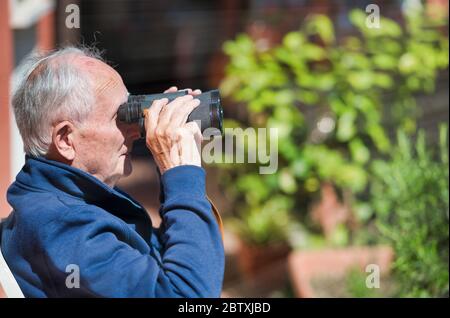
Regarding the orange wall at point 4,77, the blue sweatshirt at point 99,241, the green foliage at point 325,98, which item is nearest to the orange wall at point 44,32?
the orange wall at point 4,77

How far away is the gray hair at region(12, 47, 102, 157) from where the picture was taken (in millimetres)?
1749

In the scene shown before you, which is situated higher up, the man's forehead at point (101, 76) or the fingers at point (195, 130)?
the man's forehead at point (101, 76)

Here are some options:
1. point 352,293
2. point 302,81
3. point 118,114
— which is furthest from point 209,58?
point 118,114

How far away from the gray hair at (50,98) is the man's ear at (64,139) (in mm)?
15

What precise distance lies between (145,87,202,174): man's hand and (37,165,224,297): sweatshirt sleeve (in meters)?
0.03

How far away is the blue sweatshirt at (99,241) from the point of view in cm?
161

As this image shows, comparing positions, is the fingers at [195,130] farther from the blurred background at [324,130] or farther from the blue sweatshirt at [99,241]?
the blurred background at [324,130]

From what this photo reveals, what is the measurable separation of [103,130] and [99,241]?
0.29 meters

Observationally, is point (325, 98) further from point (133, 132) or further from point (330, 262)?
point (133, 132)

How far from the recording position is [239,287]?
4.83 m

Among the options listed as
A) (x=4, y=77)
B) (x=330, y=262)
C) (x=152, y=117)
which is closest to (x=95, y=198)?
(x=152, y=117)

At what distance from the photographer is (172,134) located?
66.4 inches

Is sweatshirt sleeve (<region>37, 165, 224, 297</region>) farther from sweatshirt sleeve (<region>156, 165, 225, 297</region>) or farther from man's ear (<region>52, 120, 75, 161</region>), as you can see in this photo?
man's ear (<region>52, 120, 75, 161</region>)
